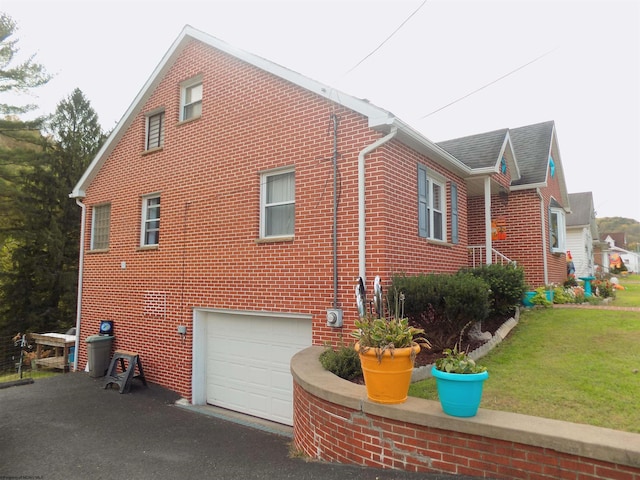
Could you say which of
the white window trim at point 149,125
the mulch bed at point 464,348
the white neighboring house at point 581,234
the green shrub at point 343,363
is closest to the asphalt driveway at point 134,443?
the green shrub at point 343,363

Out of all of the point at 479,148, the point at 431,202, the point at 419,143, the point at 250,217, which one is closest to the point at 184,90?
the point at 250,217

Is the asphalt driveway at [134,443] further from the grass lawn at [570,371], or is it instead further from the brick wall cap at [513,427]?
the grass lawn at [570,371]

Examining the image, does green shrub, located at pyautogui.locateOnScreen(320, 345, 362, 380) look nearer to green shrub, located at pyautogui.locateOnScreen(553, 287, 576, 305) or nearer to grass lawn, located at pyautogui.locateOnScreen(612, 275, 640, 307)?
green shrub, located at pyautogui.locateOnScreen(553, 287, 576, 305)

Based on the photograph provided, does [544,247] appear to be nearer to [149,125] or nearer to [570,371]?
[570,371]

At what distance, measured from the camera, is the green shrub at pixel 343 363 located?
5.43 meters

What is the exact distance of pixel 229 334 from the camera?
28.9 ft

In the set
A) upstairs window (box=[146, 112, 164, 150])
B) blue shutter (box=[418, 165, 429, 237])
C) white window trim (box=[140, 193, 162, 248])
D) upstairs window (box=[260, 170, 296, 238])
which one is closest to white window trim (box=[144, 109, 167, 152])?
upstairs window (box=[146, 112, 164, 150])

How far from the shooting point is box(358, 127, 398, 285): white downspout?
655cm

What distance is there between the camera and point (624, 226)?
83.8m

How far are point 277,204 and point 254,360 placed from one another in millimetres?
3298

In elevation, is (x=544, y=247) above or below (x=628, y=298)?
above

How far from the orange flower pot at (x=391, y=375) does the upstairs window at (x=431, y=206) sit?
4.11 meters

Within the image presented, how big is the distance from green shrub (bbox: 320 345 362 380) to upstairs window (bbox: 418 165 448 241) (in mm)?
3214

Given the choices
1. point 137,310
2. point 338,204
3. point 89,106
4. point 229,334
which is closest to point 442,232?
point 338,204
